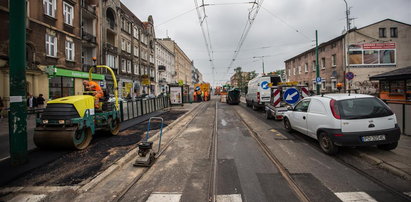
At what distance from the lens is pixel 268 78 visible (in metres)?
15.3

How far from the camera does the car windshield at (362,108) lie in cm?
448

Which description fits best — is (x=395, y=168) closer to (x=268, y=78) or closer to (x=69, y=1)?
(x=268, y=78)

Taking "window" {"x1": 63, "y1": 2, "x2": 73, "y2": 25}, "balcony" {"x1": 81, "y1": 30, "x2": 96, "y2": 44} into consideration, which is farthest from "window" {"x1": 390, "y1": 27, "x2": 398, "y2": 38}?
"window" {"x1": 63, "y1": 2, "x2": 73, "y2": 25}

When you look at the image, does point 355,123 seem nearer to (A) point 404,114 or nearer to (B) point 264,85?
(A) point 404,114

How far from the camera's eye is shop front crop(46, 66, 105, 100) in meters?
15.8

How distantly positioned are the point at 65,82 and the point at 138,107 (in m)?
8.90

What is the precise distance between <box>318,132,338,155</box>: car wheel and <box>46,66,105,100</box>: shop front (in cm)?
1641

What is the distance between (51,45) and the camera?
15766mm

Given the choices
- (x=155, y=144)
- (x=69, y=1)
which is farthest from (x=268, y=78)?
(x=69, y=1)

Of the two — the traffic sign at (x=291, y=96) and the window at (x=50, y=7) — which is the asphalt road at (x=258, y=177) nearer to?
the traffic sign at (x=291, y=96)

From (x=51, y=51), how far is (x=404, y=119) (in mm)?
22670

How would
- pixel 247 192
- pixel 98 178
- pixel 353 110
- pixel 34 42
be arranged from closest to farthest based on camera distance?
pixel 247 192
pixel 98 178
pixel 353 110
pixel 34 42

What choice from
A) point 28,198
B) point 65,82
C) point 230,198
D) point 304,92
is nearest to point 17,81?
point 28,198

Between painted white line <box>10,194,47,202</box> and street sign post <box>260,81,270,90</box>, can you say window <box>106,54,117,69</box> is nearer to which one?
street sign post <box>260,81,270,90</box>
